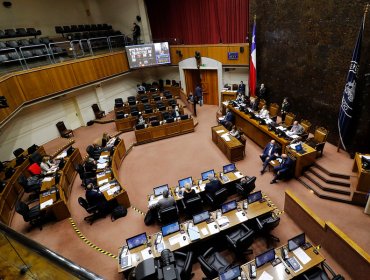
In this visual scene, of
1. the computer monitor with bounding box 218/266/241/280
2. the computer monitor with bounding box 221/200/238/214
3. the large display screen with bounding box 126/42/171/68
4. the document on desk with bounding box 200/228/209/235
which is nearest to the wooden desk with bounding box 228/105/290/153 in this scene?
the computer monitor with bounding box 221/200/238/214

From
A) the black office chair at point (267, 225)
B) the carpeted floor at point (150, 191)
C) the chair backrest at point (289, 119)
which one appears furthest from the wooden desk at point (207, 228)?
the chair backrest at point (289, 119)

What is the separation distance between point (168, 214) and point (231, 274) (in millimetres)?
2351

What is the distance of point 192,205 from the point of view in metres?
6.63

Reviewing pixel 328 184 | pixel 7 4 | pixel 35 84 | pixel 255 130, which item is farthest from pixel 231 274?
pixel 7 4

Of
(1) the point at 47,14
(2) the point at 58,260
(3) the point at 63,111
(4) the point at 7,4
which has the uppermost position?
(4) the point at 7,4

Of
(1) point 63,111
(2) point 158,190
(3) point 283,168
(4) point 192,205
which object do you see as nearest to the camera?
(4) point 192,205

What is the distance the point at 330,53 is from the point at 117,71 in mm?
11788

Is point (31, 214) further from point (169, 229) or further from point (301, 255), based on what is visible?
point (301, 255)

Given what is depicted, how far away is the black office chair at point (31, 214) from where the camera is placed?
6.98m

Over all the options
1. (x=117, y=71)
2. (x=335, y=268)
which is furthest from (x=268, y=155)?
(x=117, y=71)

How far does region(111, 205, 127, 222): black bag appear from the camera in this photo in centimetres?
731

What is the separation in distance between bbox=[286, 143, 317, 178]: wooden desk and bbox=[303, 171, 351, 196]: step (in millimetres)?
294

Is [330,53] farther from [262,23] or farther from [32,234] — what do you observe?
[32,234]

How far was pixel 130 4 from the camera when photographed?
1723cm
